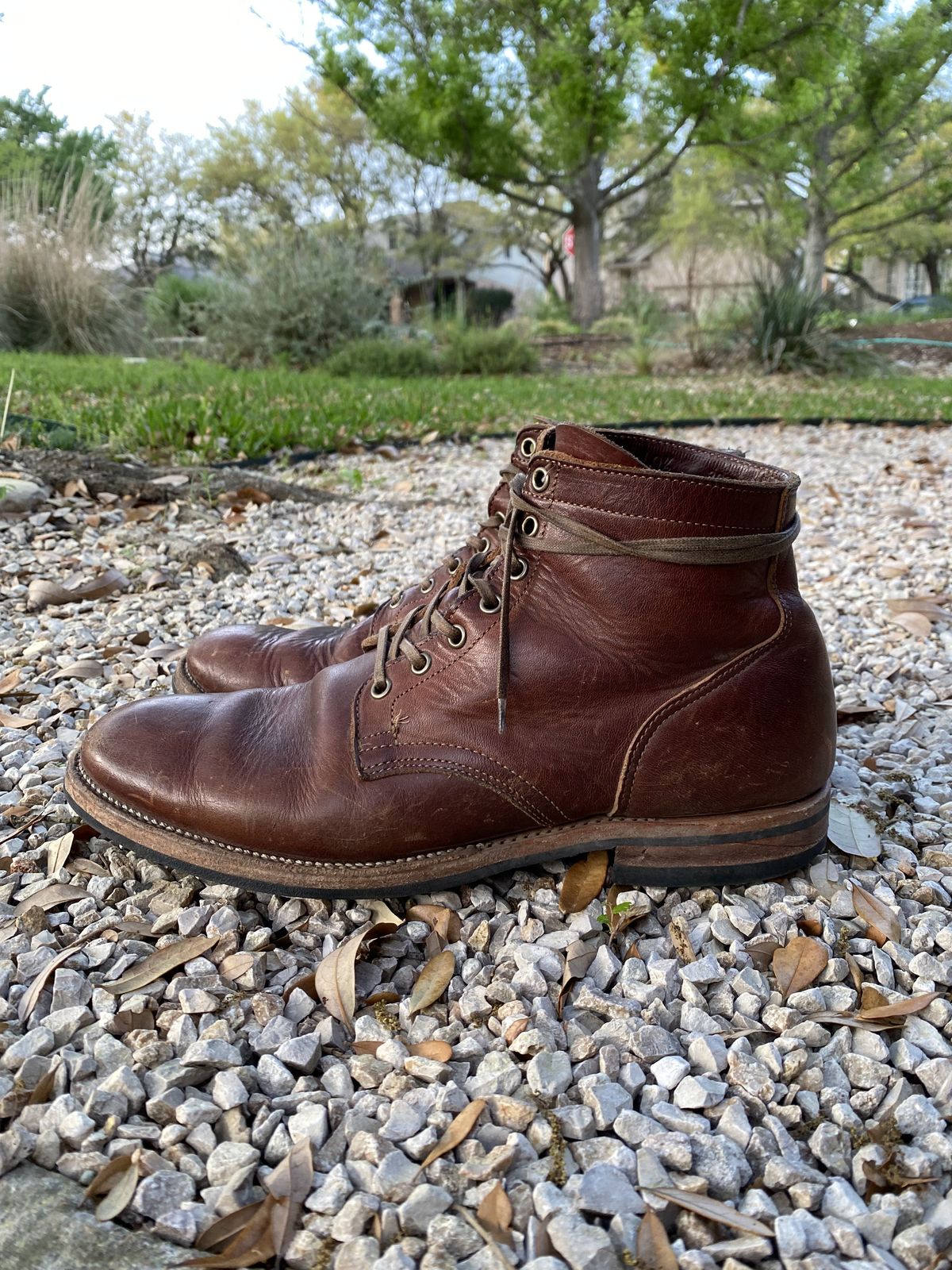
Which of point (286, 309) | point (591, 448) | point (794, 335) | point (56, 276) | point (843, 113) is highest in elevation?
point (843, 113)

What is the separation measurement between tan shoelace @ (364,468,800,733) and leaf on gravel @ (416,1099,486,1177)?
0.45 metres

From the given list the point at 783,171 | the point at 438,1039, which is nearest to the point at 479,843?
the point at 438,1039

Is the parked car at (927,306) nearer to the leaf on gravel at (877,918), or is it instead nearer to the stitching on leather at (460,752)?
the leaf on gravel at (877,918)

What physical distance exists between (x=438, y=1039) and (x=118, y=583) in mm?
2011

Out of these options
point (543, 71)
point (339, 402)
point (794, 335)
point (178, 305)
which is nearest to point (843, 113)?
point (543, 71)

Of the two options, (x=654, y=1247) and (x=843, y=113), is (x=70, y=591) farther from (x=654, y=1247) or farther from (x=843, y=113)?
(x=843, y=113)

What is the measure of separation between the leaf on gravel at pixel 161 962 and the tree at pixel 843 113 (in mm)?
11025

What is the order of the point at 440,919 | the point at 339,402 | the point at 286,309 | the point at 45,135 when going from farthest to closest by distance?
the point at 45,135 → the point at 286,309 → the point at 339,402 → the point at 440,919

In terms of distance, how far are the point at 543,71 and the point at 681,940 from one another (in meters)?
16.4

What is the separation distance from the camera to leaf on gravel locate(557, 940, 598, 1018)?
1.07m

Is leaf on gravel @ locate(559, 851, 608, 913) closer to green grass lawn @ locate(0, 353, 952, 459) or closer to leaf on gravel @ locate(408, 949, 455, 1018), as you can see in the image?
leaf on gravel @ locate(408, 949, 455, 1018)

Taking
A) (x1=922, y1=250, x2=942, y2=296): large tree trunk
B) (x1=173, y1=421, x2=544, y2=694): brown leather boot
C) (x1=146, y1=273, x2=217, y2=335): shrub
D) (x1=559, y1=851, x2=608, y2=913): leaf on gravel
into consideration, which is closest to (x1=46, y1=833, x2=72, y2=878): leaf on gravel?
(x1=173, y1=421, x2=544, y2=694): brown leather boot

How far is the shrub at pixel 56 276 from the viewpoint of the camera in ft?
28.8

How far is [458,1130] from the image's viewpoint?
34.2 inches
